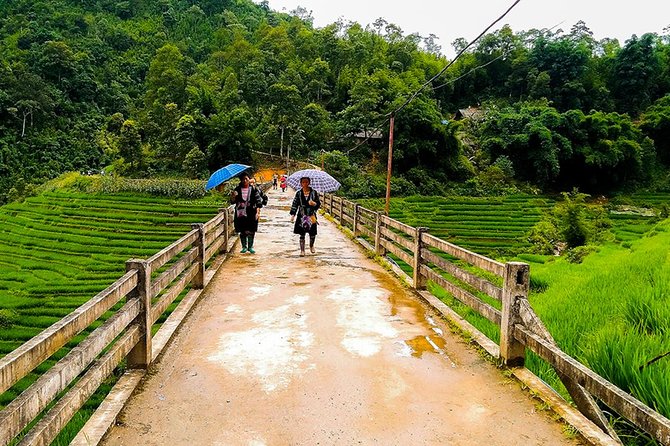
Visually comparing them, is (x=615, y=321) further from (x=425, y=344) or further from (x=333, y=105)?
(x=333, y=105)

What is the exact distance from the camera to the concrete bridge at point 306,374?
2816 millimetres

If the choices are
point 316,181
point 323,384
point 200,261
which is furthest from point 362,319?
point 316,181

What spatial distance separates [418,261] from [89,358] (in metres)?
4.57

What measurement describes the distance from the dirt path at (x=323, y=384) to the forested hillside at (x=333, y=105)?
26.9m

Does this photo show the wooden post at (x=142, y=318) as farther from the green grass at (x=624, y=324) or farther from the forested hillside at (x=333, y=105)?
the forested hillside at (x=333, y=105)

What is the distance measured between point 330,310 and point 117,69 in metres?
85.3

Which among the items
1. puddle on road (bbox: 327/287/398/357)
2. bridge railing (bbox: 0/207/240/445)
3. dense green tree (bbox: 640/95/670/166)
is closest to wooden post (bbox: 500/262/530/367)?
puddle on road (bbox: 327/287/398/357)

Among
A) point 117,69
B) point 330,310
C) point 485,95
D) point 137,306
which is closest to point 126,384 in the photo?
point 137,306

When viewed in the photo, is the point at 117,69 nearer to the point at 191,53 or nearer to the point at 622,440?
the point at 191,53

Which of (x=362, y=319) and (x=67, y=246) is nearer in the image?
(x=362, y=319)

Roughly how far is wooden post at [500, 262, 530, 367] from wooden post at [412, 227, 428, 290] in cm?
269

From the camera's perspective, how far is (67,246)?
2212 cm

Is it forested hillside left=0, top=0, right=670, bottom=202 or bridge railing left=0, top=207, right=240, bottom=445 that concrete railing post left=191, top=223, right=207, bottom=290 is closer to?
bridge railing left=0, top=207, right=240, bottom=445

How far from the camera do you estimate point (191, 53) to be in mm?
88062
